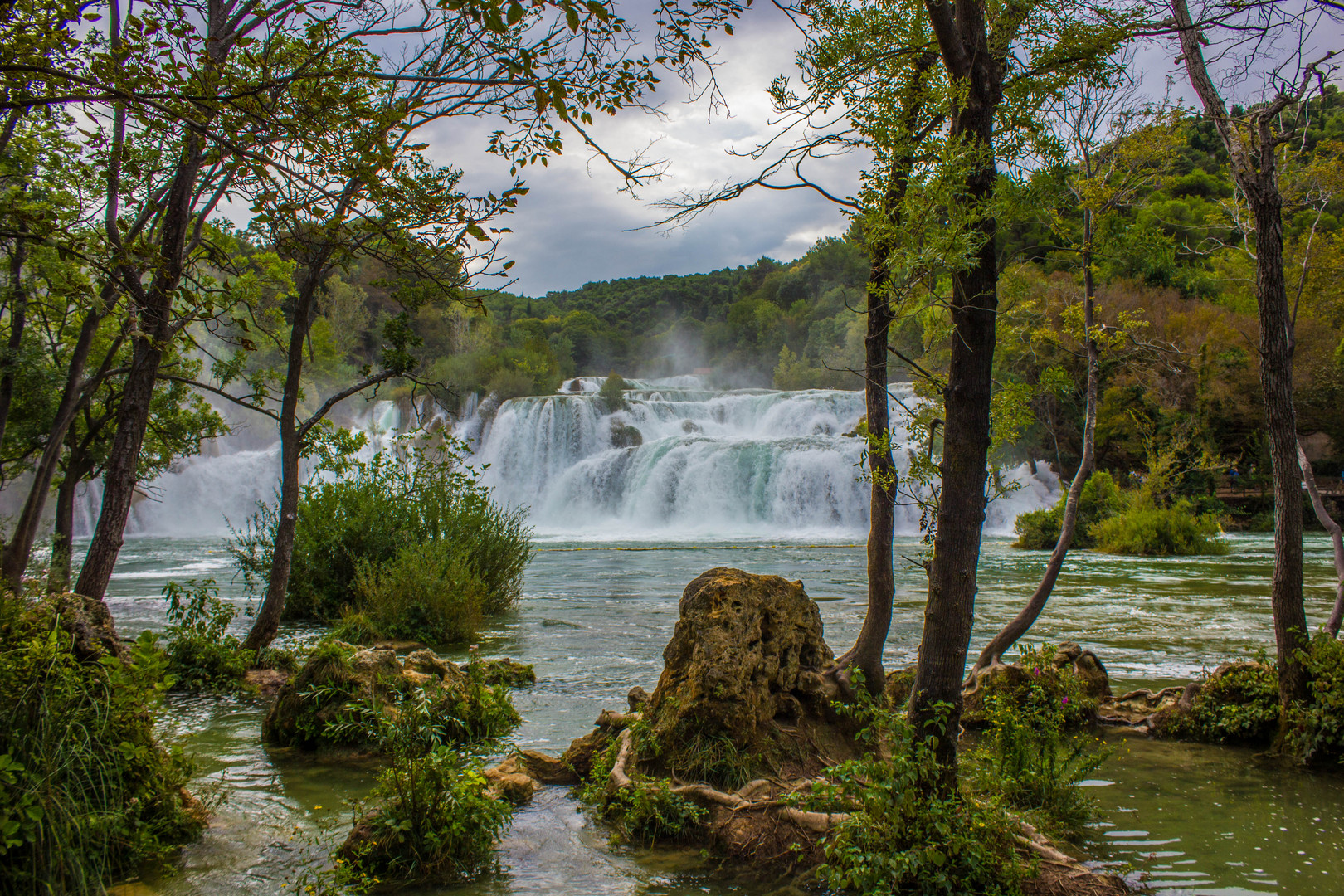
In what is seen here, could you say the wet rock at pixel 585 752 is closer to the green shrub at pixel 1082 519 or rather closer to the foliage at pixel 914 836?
the foliage at pixel 914 836

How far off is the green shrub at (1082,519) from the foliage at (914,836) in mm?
19363

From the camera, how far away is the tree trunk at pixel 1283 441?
4824 millimetres

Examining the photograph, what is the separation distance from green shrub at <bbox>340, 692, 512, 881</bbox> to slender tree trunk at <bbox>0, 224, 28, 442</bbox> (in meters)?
6.17

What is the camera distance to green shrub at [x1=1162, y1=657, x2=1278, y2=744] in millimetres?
5121

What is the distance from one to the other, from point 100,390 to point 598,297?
268 ft

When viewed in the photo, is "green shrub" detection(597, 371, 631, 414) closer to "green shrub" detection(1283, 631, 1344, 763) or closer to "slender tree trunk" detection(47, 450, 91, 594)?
"slender tree trunk" detection(47, 450, 91, 594)

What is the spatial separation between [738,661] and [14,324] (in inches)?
355

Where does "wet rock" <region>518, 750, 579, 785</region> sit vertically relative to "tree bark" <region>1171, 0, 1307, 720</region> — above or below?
below

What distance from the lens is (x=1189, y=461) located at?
23.4 metres

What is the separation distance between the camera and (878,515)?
5059 mm

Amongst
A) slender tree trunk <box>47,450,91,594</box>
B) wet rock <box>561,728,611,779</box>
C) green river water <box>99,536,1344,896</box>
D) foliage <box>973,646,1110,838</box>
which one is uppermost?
slender tree trunk <box>47,450,91,594</box>

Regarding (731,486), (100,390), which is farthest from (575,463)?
(100,390)

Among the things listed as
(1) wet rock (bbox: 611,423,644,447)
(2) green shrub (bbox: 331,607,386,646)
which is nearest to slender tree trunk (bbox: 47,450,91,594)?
(2) green shrub (bbox: 331,607,386,646)

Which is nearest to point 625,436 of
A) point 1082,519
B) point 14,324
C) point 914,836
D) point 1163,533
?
point 1082,519
